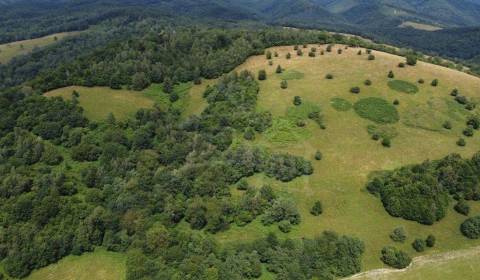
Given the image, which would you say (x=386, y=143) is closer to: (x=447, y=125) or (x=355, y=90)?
(x=447, y=125)

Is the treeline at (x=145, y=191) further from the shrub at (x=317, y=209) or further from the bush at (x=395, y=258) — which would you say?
the bush at (x=395, y=258)

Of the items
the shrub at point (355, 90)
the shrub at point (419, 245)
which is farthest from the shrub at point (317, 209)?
the shrub at point (355, 90)

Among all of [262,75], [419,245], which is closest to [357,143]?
[419,245]

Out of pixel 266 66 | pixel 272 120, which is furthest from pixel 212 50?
pixel 272 120

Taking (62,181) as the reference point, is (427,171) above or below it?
above

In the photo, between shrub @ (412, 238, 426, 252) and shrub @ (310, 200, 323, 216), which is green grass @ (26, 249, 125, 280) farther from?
shrub @ (412, 238, 426, 252)

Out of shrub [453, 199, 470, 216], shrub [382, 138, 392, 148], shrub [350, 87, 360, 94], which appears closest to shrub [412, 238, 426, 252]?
shrub [453, 199, 470, 216]

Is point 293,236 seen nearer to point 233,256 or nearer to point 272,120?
point 233,256
